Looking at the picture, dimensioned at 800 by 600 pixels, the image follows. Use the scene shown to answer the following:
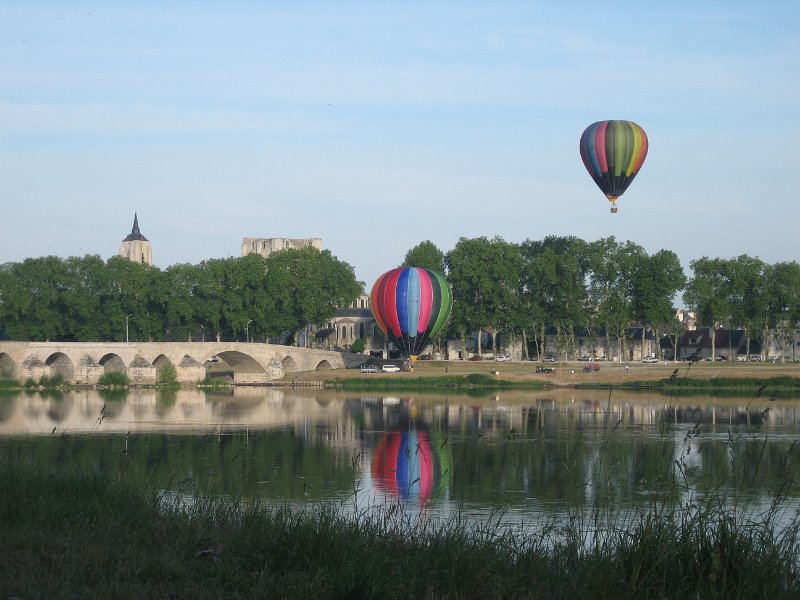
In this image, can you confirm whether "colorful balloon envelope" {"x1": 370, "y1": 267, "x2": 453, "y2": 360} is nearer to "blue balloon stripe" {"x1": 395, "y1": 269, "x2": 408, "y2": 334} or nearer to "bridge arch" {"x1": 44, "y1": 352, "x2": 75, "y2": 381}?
"blue balloon stripe" {"x1": 395, "y1": 269, "x2": 408, "y2": 334}

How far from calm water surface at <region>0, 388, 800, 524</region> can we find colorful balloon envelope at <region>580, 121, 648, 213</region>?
950 cm

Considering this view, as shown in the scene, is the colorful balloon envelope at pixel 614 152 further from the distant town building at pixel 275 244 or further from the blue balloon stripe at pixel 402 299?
the distant town building at pixel 275 244

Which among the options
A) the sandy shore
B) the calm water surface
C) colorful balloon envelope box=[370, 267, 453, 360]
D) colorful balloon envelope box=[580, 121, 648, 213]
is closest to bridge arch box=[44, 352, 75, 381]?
the calm water surface

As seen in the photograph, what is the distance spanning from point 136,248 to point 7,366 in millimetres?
68578

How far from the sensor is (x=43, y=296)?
72750 millimetres

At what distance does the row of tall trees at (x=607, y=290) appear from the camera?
70125 millimetres

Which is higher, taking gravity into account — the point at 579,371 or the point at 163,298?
the point at 163,298

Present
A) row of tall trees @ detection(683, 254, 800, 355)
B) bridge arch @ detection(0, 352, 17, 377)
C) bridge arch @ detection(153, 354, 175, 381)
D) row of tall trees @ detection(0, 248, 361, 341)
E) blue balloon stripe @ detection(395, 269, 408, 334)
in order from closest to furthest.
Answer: blue balloon stripe @ detection(395, 269, 408, 334) < bridge arch @ detection(0, 352, 17, 377) < bridge arch @ detection(153, 354, 175, 381) < row of tall trees @ detection(683, 254, 800, 355) < row of tall trees @ detection(0, 248, 361, 341)

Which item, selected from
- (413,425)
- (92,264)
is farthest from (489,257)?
(413,425)

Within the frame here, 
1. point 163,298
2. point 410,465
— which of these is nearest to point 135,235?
point 163,298

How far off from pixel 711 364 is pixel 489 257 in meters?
17.3

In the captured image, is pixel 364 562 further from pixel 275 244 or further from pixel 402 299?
pixel 275 244

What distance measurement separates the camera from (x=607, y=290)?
7281cm

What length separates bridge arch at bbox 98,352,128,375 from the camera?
63.5 m
